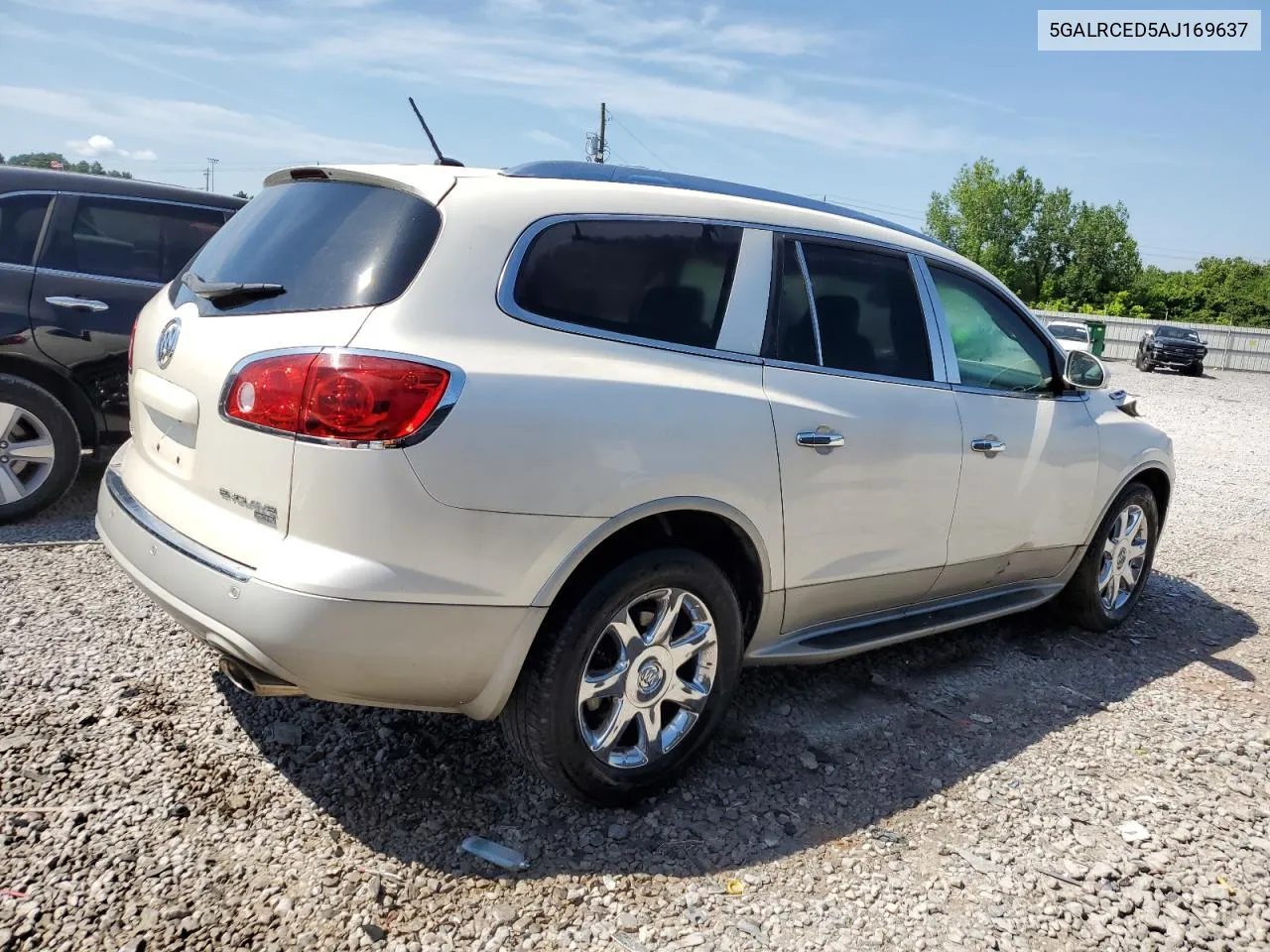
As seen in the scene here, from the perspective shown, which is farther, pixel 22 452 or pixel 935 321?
pixel 22 452

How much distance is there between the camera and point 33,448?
17.1 feet

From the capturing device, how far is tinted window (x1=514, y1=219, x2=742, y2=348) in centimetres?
271

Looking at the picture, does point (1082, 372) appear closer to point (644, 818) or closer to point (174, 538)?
point (644, 818)

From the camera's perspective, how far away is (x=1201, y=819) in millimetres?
3209

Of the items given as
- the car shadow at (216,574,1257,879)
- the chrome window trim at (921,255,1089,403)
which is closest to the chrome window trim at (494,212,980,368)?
the chrome window trim at (921,255,1089,403)

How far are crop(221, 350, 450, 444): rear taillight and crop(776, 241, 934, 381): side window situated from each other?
1.31 metres

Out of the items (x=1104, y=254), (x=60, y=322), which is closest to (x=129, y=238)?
(x=60, y=322)

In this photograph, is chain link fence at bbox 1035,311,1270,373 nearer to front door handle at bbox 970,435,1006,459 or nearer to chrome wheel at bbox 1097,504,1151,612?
chrome wheel at bbox 1097,504,1151,612

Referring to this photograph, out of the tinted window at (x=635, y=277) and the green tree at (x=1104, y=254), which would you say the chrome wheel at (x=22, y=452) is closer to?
the tinted window at (x=635, y=277)

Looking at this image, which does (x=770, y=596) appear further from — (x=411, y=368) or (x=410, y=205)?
(x=410, y=205)

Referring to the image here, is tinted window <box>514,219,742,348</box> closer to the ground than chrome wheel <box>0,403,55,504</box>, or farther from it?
farther from it

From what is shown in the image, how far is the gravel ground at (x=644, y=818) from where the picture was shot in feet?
8.05

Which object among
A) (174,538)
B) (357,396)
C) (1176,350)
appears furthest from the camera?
(1176,350)

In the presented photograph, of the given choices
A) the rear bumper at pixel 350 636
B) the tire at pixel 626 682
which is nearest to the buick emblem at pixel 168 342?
the rear bumper at pixel 350 636
